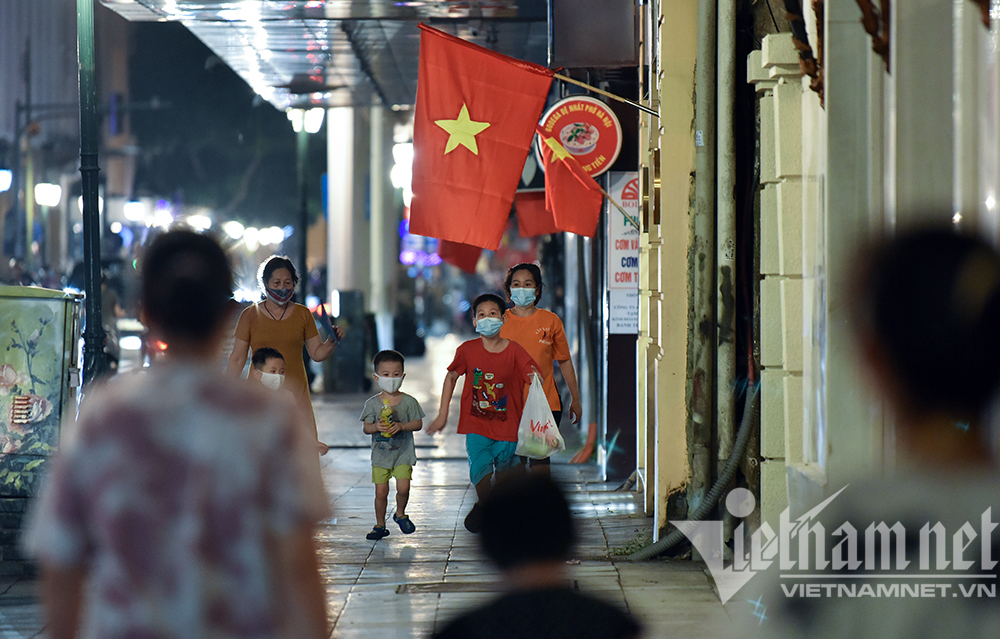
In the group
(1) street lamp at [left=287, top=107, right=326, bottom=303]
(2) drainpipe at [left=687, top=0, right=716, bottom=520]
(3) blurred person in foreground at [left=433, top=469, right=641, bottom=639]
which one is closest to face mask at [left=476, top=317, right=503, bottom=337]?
(2) drainpipe at [left=687, top=0, right=716, bottom=520]

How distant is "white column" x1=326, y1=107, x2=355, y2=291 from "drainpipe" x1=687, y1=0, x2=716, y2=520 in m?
16.9

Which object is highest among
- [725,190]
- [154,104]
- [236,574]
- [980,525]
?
[154,104]

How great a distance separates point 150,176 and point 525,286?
187 ft

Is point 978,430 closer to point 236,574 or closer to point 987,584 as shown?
point 987,584

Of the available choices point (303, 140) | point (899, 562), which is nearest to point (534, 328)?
point (899, 562)

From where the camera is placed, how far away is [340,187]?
24203 millimetres

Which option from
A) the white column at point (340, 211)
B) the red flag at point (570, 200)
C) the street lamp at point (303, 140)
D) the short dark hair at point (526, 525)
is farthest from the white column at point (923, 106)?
the white column at point (340, 211)

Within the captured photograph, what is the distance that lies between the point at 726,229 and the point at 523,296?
197 centimetres

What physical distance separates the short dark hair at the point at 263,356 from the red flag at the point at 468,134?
4.23ft

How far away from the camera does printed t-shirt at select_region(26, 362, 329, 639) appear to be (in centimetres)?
238

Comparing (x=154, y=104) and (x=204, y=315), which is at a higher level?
(x=154, y=104)

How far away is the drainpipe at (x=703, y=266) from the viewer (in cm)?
738

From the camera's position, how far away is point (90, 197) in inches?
364

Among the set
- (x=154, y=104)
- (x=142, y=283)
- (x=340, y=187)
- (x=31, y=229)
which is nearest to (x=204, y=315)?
(x=142, y=283)
